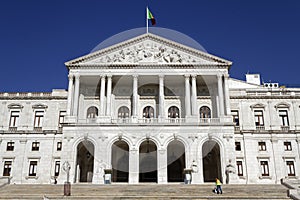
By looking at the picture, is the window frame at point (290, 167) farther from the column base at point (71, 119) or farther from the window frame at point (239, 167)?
the column base at point (71, 119)

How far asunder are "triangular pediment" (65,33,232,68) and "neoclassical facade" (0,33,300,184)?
12cm

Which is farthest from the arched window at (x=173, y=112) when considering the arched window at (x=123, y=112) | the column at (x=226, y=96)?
the column at (x=226, y=96)

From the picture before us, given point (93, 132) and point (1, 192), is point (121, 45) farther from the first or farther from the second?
point (1, 192)

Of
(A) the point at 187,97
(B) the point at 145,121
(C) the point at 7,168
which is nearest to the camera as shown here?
(B) the point at 145,121

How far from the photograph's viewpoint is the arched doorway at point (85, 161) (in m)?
42.8

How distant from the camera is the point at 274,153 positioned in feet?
150

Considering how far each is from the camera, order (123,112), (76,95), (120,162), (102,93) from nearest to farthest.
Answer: (76,95)
(102,93)
(120,162)
(123,112)

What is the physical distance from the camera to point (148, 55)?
1785 inches

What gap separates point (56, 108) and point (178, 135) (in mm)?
17687

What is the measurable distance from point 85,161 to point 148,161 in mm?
8220

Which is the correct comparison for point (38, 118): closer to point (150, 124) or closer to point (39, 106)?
point (39, 106)

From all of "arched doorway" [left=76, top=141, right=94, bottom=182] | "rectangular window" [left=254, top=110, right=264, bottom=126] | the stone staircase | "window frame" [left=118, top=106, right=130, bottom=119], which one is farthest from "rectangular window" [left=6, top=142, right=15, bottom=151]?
"rectangular window" [left=254, top=110, right=264, bottom=126]

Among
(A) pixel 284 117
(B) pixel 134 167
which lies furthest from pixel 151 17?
(A) pixel 284 117

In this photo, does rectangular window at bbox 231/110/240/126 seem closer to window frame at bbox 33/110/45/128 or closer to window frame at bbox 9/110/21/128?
window frame at bbox 33/110/45/128
